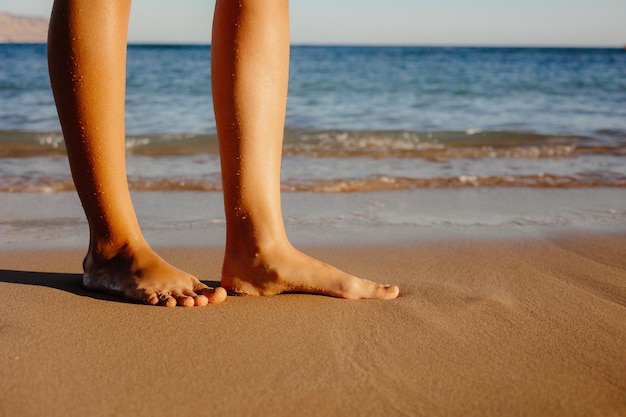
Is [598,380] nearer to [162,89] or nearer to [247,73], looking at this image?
[247,73]

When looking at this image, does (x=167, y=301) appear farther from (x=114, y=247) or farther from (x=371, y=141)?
(x=371, y=141)

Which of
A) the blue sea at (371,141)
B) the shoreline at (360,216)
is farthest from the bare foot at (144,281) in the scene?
the blue sea at (371,141)

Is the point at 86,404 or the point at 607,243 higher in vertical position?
the point at 86,404

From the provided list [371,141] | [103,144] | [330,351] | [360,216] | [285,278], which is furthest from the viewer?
[371,141]

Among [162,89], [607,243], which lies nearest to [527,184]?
[607,243]

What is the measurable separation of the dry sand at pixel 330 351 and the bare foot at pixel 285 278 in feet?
0.11

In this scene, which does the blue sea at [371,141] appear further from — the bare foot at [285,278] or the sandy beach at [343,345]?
the bare foot at [285,278]

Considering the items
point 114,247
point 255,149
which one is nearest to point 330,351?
point 255,149

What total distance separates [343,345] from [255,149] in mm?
483

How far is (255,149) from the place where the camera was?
1.54 meters

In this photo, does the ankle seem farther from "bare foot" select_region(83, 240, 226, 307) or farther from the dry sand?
the dry sand

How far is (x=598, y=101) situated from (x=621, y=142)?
5.41 meters

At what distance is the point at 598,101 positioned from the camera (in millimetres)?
10703

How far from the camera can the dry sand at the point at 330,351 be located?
43.0 inches
